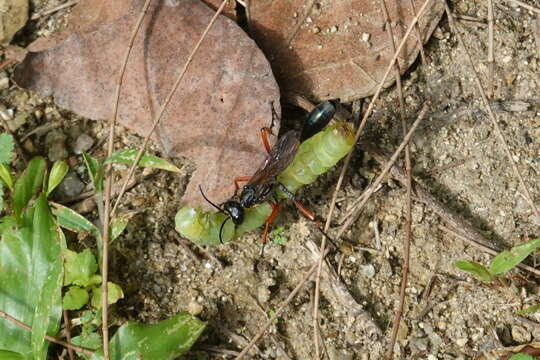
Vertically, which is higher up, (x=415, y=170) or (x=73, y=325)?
(x=415, y=170)

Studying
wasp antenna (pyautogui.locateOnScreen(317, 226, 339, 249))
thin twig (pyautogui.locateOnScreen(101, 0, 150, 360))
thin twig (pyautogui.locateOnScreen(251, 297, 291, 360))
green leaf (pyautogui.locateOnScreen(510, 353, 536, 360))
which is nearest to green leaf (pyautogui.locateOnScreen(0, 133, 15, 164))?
thin twig (pyautogui.locateOnScreen(101, 0, 150, 360))

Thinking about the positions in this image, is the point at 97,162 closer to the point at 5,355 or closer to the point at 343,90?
the point at 5,355

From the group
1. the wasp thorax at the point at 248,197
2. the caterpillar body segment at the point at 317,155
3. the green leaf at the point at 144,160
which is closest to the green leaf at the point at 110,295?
the green leaf at the point at 144,160

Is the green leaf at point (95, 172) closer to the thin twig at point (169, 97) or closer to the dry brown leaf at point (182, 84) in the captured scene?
the thin twig at point (169, 97)

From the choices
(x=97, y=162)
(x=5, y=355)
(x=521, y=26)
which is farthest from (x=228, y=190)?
(x=521, y=26)

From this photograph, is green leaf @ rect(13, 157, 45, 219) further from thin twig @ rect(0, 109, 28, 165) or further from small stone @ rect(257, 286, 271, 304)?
small stone @ rect(257, 286, 271, 304)
